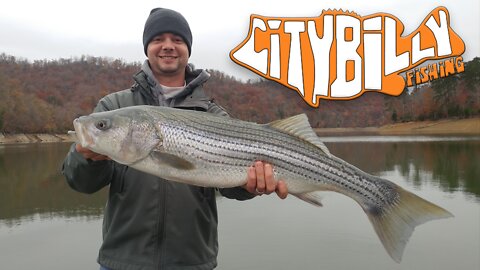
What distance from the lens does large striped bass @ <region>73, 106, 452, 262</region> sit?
326 centimetres

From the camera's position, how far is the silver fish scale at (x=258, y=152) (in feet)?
11.1

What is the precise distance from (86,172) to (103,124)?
1.29 feet

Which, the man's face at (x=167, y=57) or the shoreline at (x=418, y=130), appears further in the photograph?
the shoreline at (x=418, y=130)


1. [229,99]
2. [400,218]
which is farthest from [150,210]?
[229,99]

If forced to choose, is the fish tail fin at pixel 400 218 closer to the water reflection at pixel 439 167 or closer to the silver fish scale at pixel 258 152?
the silver fish scale at pixel 258 152

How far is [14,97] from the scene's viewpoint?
77.2 m

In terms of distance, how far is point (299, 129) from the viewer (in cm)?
378

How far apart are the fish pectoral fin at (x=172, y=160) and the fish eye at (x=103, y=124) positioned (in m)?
0.41

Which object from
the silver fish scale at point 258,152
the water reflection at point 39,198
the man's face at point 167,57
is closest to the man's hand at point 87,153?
the silver fish scale at point 258,152

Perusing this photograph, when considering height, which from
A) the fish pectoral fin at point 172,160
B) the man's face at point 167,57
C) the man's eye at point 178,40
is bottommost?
the fish pectoral fin at point 172,160

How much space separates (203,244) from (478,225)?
11.4 m

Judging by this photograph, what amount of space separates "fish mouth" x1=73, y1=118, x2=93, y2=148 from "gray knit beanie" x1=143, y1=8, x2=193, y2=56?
1262 millimetres

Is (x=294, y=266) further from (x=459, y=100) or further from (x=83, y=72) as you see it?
(x=83, y=72)

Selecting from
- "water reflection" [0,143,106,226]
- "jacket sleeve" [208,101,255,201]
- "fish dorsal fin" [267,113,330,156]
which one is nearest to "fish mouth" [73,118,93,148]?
"jacket sleeve" [208,101,255,201]
